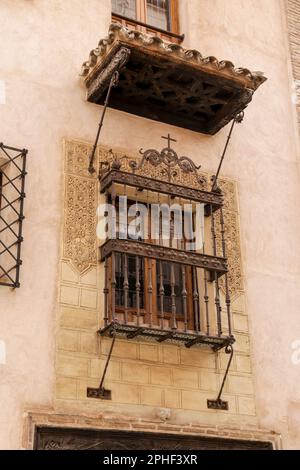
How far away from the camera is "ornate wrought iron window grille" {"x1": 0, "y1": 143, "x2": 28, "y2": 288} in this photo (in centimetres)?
592

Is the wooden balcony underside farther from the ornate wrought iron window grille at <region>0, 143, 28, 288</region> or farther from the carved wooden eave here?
the carved wooden eave

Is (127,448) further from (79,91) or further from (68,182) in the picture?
(79,91)

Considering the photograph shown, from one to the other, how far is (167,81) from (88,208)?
1349 millimetres

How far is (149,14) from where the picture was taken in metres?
7.95

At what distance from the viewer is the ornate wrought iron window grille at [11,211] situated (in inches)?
233

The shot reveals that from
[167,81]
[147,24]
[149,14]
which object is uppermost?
[149,14]

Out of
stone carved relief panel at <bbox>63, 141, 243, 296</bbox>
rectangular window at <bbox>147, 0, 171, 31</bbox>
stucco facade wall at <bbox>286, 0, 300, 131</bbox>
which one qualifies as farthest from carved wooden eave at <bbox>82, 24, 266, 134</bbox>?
stucco facade wall at <bbox>286, 0, 300, 131</bbox>

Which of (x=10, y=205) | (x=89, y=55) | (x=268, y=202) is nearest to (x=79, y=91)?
(x=89, y=55)

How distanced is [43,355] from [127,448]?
3.04ft

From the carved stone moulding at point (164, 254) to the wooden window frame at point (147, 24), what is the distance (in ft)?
8.46

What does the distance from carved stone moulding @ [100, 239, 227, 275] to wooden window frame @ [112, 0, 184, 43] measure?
2579 millimetres

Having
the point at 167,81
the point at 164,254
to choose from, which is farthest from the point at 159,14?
the point at 164,254

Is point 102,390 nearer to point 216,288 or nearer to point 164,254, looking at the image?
point 164,254

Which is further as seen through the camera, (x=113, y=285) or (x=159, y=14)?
(x=159, y=14)
